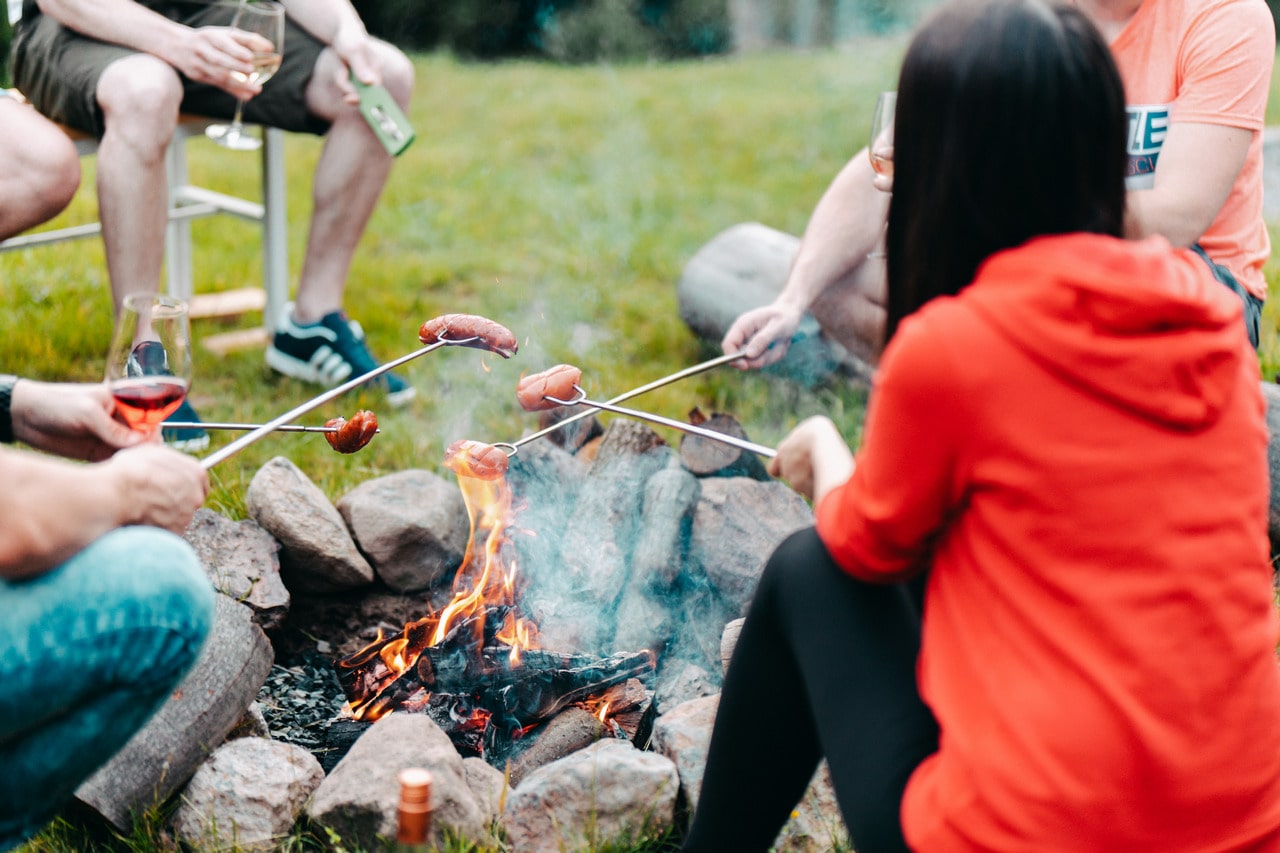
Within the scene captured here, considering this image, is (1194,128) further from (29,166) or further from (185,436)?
(29,166)

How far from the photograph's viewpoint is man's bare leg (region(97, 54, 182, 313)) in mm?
3648

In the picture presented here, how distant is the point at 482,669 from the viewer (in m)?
2.63

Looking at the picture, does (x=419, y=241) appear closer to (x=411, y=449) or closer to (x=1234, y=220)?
(x=411, y=449)

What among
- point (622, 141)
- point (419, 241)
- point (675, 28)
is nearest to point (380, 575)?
point (419, 241)

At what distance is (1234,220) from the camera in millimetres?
2895

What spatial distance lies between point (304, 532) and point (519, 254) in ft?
9.69

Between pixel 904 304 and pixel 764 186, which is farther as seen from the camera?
pixel 764 186

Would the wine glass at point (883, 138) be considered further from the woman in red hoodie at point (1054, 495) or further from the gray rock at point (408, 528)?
the gray rock at point (408, 528)

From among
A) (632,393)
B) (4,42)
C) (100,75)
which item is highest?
(100,75)

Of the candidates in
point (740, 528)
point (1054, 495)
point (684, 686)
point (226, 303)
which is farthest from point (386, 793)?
point (226, 303)

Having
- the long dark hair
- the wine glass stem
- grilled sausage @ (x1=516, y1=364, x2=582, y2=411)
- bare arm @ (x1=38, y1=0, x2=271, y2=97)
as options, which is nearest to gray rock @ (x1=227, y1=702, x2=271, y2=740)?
grilled sausage @ (x1=516, y1=364, x2=582, y2=411)

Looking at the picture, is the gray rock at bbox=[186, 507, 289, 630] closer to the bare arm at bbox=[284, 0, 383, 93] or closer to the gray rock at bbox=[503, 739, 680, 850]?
the gray rock at bbox=[503, 739, 680, 850]

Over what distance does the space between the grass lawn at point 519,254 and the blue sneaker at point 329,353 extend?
0.25ft

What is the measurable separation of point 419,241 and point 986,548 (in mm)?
4670
